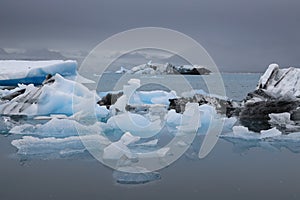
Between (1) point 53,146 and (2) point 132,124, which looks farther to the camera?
(2) point 132,124

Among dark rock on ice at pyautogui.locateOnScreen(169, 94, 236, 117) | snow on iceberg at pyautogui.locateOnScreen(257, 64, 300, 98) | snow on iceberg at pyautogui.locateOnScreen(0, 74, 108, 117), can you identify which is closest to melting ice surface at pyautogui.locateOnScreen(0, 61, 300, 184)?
snow on iceberg at pyautogui.locateOnScreen(0, 74, 108, 117)

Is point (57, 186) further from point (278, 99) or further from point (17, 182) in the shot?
point (278, 99)

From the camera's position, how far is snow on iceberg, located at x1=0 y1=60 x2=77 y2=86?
1227 cm

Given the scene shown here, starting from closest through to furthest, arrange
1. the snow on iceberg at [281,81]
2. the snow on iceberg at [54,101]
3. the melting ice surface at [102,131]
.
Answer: the melting ice surface at [102,131] → the snow on iceberg at [54,101] → the snow on iceberg at [281,81]

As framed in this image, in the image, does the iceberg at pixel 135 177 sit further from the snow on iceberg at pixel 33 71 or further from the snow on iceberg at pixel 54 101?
the snow on iceberg at pixel 33 71

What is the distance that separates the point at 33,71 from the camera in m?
13.4

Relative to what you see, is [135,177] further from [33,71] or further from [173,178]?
[33,71]

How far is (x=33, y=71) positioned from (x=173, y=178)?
1076 centimetres

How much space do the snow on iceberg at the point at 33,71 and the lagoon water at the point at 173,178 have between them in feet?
25.2

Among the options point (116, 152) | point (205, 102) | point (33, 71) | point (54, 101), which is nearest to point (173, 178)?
point (116, 152)

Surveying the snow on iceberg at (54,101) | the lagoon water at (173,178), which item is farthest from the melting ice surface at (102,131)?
the lagoon water at (173,178)

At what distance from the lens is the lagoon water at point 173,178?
3181mm

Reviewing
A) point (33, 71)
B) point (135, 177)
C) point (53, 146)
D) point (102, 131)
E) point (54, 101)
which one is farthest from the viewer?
point (33, 71)

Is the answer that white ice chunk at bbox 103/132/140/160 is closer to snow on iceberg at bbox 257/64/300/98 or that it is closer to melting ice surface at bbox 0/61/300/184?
melting ice surface at bbox 0/61/300/184
